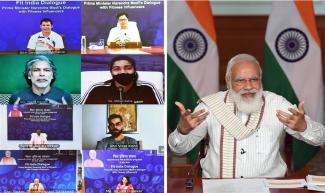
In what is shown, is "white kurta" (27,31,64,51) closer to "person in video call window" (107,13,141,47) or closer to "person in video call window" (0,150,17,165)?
"person in video call window" (107,13,141,47)

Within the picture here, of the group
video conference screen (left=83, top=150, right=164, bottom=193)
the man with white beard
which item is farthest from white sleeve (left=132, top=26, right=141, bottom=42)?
the man with white beard

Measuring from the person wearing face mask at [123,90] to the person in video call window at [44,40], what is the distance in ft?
0.66

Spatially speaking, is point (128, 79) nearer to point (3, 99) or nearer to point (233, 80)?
point (3, 99)

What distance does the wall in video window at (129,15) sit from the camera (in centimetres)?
172

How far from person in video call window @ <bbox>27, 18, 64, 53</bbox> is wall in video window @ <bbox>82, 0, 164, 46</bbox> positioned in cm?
11

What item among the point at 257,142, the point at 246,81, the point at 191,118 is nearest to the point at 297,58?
the point at 246,81

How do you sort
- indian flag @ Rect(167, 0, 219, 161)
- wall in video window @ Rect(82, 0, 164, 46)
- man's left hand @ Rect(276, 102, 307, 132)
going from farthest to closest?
indian flag @ Rect(167, 0, 219, 161) → man's left hand @ Rect(276, 102, 307, 132) → wall in video window @ Rect(82, 0, 164, 46)

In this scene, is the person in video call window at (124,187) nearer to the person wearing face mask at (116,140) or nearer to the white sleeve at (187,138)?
the person wearing face mask at (116,140)

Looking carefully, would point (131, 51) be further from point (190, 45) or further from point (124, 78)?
point (190, 45)

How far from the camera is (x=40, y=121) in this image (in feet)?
5.85

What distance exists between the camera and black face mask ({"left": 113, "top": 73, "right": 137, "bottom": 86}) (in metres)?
1.74

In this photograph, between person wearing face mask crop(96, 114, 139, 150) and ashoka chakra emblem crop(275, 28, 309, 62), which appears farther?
ashoka chakra emblem crop(275, 28, 309, 62)

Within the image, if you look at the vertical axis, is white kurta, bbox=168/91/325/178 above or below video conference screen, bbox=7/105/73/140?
below

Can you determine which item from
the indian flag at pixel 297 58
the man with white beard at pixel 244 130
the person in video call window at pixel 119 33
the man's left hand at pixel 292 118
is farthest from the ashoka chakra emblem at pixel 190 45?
the person in video call window at pixel 119 33
